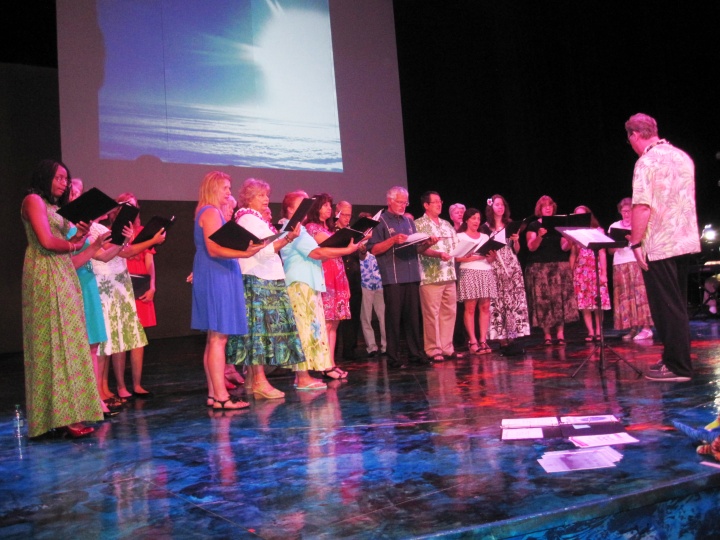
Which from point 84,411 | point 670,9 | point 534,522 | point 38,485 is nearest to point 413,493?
point 534,522

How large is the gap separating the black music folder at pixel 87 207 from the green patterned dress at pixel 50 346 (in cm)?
17

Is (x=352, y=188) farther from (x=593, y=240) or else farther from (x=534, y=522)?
(x=534, y=522)

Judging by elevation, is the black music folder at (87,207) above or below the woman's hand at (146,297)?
above

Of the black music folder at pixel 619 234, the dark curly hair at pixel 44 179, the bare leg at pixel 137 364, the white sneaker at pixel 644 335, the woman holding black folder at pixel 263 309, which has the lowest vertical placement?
the white sneaker at pixel 644 335

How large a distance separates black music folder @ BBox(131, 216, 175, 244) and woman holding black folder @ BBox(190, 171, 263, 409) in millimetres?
297

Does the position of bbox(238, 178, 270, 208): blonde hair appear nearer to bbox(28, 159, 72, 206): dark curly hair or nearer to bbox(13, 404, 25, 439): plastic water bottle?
bbox(28, 159, 72, 206): dark curly hair

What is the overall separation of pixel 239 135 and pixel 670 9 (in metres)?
5.59

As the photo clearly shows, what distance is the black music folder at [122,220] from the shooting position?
3.90 m

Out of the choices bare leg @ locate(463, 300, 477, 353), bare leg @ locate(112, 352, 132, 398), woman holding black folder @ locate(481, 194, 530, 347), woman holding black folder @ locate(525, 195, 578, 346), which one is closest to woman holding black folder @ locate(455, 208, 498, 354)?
bare leg @ locate(463, 300, 477, 353)

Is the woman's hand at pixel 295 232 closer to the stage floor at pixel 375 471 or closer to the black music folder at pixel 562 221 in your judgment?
the stage floor at pixel 375 471

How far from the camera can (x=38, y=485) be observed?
8.94 ft

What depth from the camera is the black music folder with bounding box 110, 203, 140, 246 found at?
12.8 ft

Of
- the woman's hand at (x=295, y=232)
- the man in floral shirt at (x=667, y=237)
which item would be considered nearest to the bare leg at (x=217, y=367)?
the woman's hand at (x=295, y=232)

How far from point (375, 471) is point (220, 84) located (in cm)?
668
